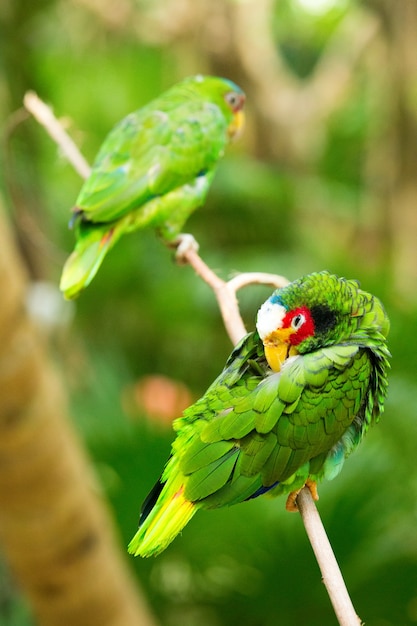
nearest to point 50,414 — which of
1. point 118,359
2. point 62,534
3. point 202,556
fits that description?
point 62,534

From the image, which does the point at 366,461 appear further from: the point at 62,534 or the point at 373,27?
the point at 373,27

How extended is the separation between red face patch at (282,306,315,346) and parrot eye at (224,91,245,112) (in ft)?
3.30

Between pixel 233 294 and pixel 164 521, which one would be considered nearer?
pixel 164 521

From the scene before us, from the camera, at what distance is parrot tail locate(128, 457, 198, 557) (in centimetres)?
67

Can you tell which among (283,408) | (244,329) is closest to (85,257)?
(244,329)

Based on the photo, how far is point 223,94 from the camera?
5.46 ft

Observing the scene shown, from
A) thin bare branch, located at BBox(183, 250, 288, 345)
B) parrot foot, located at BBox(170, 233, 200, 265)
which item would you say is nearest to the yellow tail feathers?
thin bare branch, located at BBox(183, 250, 288, 345)

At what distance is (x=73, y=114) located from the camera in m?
3.78

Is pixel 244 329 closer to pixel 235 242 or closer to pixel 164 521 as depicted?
pixel 164 521

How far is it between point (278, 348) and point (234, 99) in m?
1.05

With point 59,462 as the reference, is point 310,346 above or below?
below

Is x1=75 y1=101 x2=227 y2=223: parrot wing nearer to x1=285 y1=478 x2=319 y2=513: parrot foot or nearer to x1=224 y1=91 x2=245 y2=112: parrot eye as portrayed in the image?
x1=224 y1=91 x2=245 y2=112: parrot eye

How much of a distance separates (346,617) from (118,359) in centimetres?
202

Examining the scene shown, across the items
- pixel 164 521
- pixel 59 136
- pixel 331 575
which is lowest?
pixel 331 575
